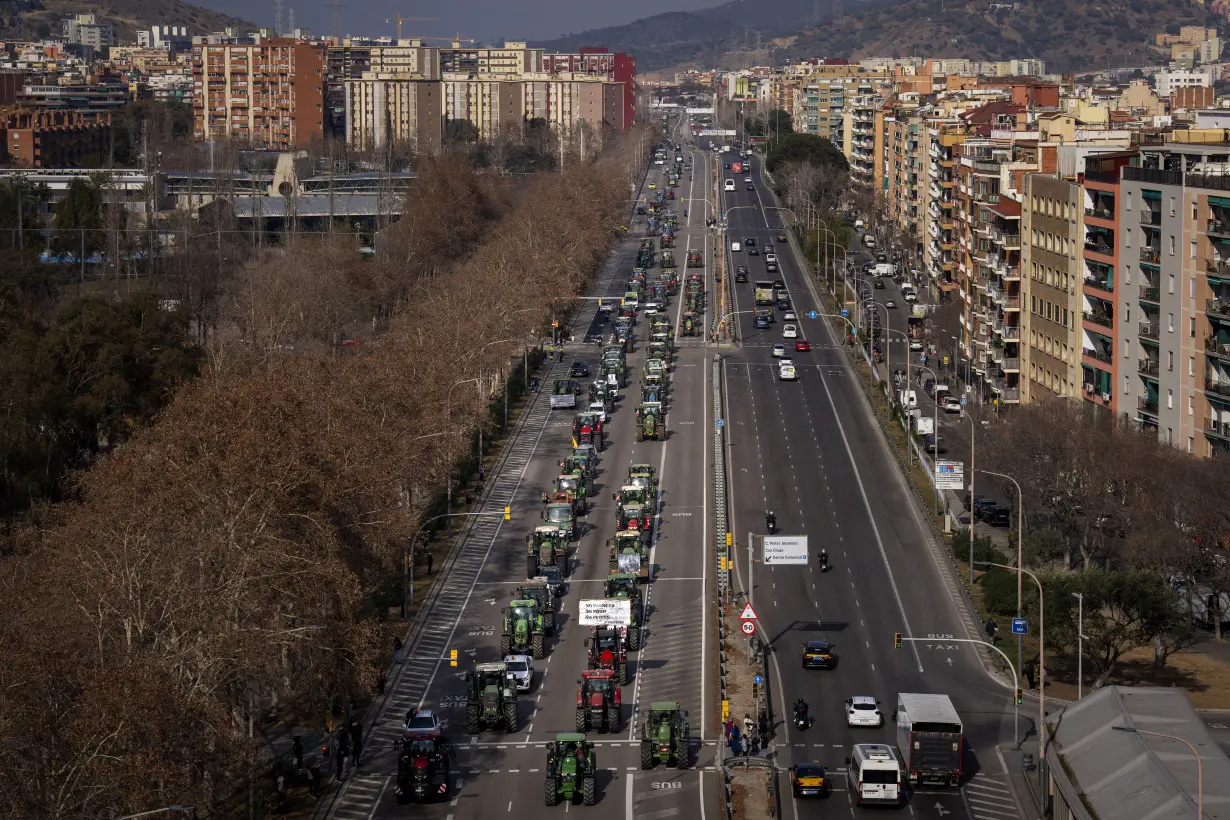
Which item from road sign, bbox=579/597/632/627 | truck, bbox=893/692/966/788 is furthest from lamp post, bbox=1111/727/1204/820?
road sign, bbox=579/597/632/627

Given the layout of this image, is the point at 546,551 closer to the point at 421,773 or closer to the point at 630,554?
the point at 630,554

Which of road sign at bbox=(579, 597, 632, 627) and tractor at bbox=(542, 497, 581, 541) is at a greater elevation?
tractor at bbox=(542, 497, 581, 541)

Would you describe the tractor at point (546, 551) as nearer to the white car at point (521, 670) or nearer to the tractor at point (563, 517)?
the tractor at point (563, 517)

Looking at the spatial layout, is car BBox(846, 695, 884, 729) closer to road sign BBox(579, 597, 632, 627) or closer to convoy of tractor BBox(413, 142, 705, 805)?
convoy of tractor BBox(413, 142, 705, 805)

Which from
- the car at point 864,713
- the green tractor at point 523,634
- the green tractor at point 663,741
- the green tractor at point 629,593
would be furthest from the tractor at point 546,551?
the green tractor at point 663,741

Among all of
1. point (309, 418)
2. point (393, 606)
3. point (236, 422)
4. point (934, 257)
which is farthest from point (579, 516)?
point (934, 257)

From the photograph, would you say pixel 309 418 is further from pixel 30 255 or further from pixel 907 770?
pixel 30 255
